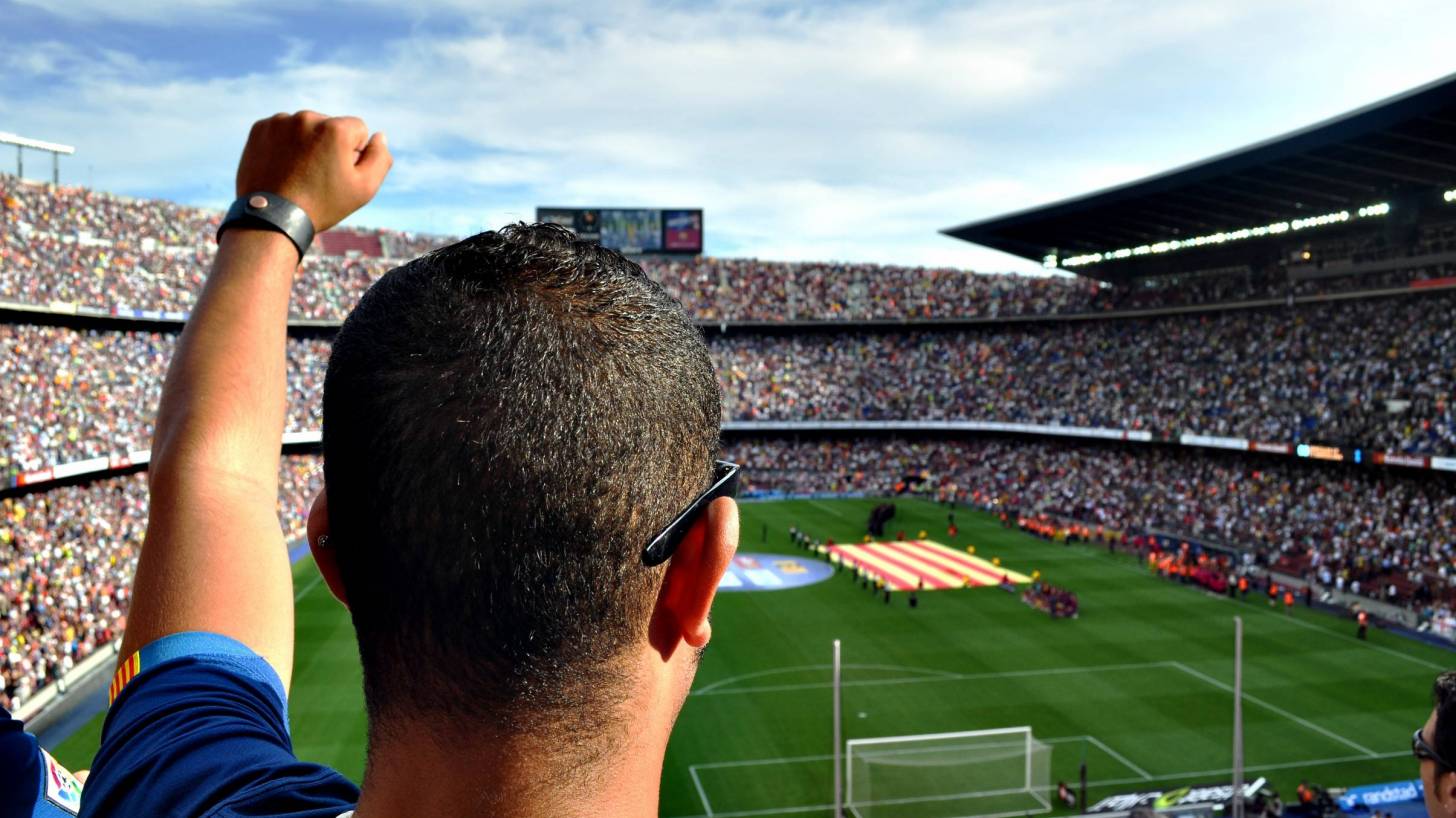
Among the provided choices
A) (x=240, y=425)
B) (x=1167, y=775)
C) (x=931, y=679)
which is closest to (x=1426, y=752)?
(x=240, y=425)

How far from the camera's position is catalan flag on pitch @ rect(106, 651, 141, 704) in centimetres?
167

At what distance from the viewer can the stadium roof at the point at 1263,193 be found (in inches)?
1341

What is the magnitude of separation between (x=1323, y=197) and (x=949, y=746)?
115 ft

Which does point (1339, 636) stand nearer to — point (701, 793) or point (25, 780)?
point (701, 793)

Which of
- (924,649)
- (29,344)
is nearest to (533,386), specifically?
(924,649)

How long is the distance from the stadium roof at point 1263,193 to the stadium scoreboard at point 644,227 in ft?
71.0

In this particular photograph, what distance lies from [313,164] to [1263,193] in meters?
48.9

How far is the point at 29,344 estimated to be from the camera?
39219 millimetres

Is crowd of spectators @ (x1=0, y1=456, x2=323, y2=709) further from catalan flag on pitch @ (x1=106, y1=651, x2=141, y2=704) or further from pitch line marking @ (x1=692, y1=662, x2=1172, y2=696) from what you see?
catalan flag on pitch @ (x1=106, y1=651, x2=141, y2=704)

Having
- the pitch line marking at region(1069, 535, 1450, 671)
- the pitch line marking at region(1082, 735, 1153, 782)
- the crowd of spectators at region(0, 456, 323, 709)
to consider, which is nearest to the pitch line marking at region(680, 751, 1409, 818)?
the pitch line marking at region(1082, 735, 1153, 782)

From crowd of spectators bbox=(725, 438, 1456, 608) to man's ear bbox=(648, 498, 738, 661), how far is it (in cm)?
3821

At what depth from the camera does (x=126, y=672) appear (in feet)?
5.60

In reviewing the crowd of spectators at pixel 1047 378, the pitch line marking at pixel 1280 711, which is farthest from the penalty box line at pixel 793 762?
the crowd of spectators at pixel 1047 378

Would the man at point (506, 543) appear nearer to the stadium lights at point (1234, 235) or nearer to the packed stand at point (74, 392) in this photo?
the packed stand at point (74, 392)
